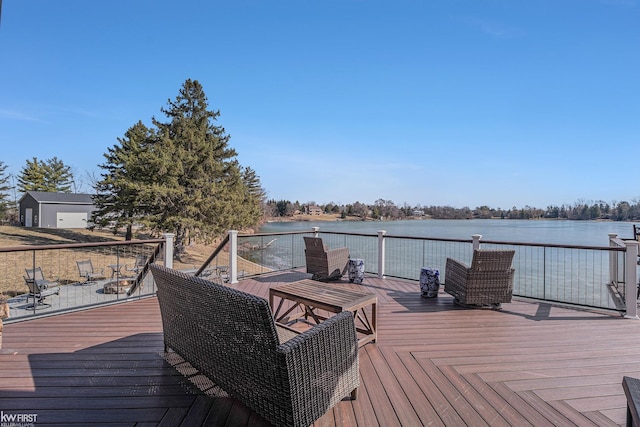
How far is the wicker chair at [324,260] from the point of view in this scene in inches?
224

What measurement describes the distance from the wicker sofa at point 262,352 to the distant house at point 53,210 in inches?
1172

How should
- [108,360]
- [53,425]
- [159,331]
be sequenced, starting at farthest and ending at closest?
[159,331]
[108,360]
[53,425]

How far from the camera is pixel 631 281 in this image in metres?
3.84

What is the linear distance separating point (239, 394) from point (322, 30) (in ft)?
26.7

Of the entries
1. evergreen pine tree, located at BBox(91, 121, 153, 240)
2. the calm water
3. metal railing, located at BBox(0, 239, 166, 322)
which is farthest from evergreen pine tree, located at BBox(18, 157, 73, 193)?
the calm water

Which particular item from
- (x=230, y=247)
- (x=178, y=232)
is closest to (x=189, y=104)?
(x=178, y=232)

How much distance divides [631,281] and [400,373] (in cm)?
357

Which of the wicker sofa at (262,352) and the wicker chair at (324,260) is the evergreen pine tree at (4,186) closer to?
the wicker chair at (324,260)

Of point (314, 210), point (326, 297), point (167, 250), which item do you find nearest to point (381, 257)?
point (326, 297)

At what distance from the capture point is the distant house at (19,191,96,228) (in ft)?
85.8

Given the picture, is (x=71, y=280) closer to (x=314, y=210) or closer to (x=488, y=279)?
(x=488, y=279)

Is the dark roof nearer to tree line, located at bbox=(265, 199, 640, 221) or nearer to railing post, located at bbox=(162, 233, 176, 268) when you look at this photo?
tree line, located at bbox=(265, 199, 640, 221)

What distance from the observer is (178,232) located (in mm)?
16484

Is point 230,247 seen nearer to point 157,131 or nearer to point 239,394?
point 239,394
